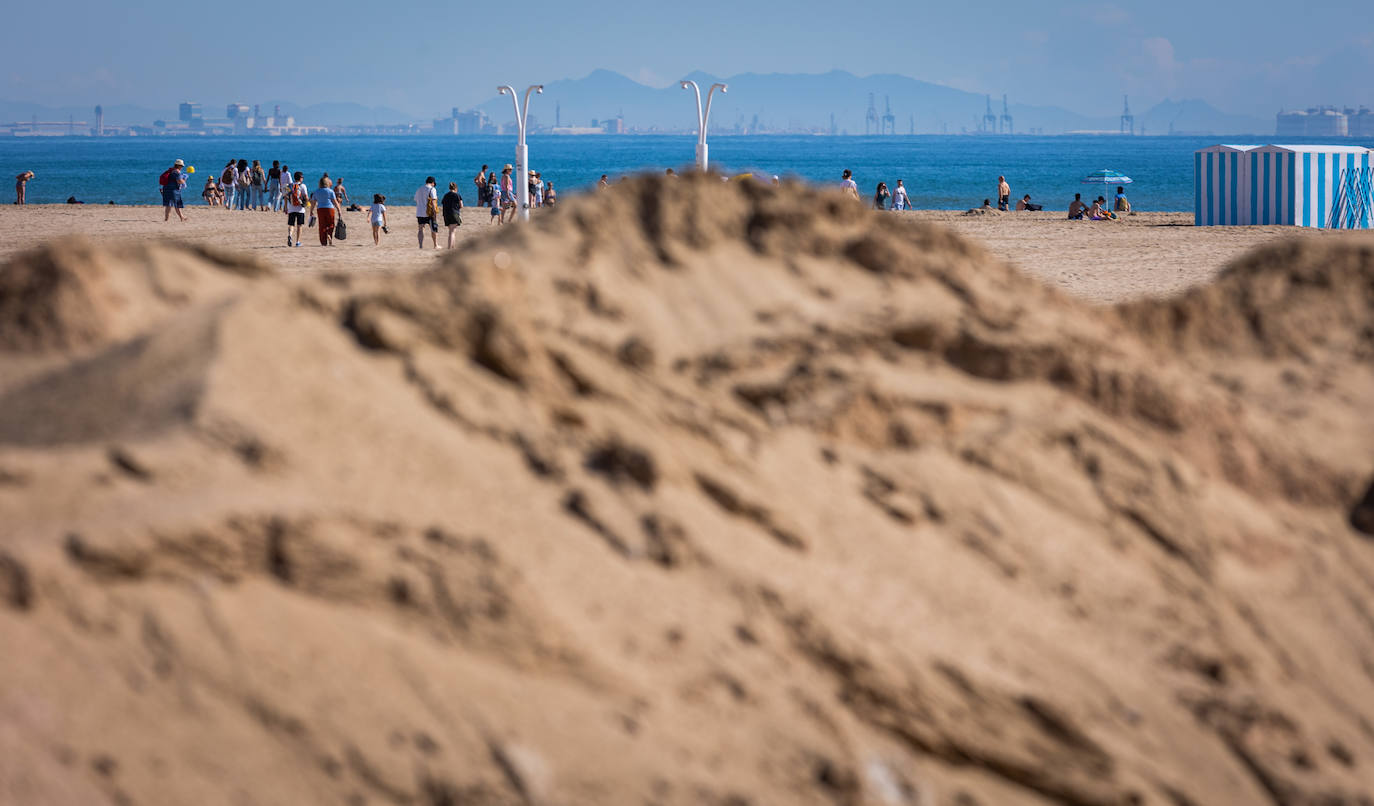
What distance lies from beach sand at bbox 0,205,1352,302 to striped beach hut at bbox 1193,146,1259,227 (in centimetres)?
73

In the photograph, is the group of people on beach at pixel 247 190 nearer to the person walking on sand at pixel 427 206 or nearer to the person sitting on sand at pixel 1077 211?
the person walking on sand at pixel 427 206

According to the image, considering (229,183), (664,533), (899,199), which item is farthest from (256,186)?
(664,533)

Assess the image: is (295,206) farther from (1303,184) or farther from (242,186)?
(1303,184)

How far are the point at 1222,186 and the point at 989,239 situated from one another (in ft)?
21.7

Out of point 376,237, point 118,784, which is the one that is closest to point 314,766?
point 118,784

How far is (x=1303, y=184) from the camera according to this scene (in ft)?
89.9

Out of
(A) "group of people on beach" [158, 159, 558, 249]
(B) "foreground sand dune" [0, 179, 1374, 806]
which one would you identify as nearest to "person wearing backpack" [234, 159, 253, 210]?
(A) "group of people on beach" [158, 159, 558, 249]

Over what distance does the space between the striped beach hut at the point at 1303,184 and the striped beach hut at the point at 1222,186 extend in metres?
0.02

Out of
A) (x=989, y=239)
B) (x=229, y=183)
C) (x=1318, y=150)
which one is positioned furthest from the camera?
(x=229, y=183)

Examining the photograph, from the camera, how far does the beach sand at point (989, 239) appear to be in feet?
63.9

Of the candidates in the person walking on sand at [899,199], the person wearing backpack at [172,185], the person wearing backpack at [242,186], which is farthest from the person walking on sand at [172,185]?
the person walking on sand at [899,199]

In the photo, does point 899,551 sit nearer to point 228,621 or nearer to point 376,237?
point 228,621

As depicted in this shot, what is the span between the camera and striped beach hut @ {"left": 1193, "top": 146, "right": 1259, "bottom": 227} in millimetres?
28531

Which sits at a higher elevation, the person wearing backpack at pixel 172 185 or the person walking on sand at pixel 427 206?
the person wearing backpack at pixel 172 185
